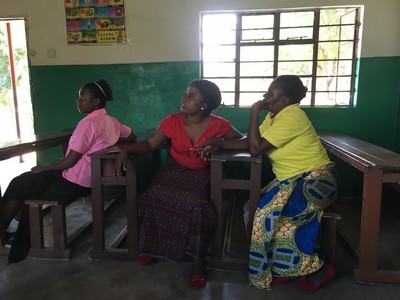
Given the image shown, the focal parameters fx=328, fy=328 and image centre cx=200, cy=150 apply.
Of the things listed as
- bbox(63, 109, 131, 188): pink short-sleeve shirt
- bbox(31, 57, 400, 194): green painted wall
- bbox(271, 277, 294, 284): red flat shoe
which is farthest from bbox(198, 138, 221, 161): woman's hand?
bbox(31, 57, 400, 194): green painted wall

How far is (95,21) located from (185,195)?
2.53 meters

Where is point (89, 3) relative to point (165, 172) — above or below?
above

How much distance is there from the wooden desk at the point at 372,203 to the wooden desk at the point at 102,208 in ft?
4.74

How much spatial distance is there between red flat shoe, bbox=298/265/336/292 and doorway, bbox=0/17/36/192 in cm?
414

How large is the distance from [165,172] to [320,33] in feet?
7.64

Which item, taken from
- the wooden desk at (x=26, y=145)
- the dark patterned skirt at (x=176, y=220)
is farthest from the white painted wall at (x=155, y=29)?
the dark patterned skirt at (x=176, y=220)

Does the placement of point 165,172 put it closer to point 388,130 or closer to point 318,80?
point 318,80

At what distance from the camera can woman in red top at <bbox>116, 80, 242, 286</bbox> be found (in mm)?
1998

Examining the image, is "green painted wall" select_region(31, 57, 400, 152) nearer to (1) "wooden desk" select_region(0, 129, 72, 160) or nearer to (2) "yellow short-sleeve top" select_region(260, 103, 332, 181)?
(1) "wooden desk" select_region(0, 129, 72, 160)

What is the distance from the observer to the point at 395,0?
3205 millimetres

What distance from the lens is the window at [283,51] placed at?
3.39 metres

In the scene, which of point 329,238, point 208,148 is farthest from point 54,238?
point 329,238

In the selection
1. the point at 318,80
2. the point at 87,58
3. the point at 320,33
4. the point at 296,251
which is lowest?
the point at 296,251

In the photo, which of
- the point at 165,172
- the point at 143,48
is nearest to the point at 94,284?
the point at 165,172
